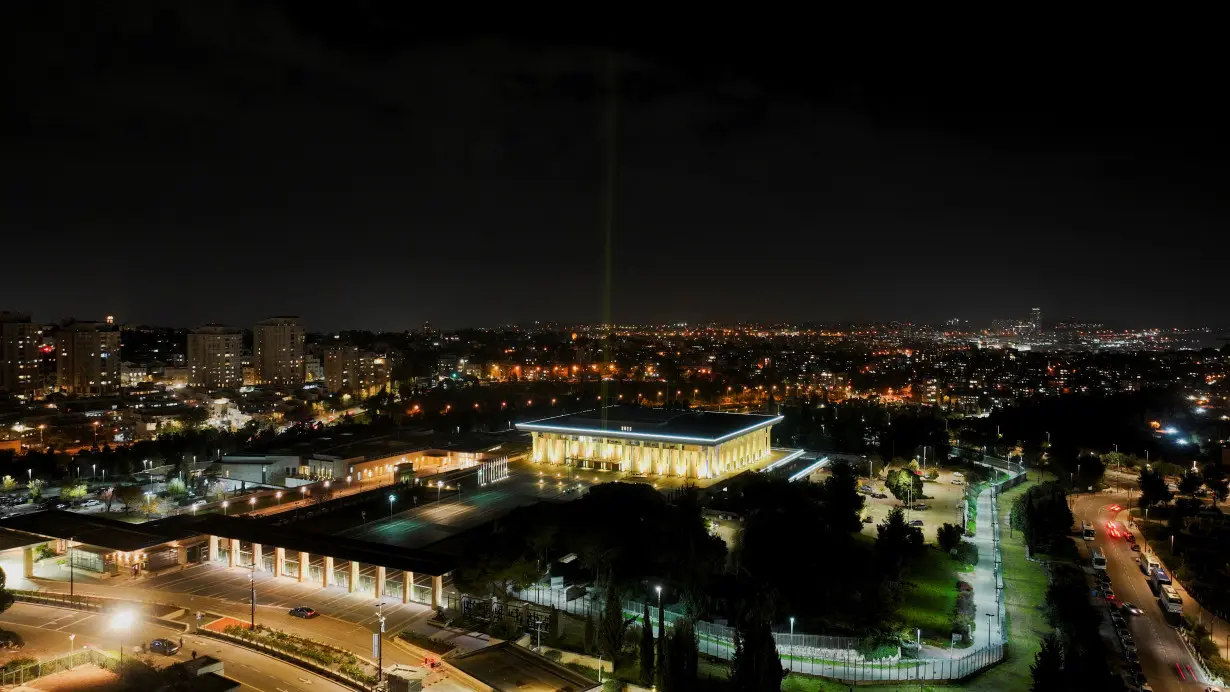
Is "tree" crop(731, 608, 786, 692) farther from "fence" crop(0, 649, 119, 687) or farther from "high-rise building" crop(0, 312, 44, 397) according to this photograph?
"high-rise building" crop(0, 312, 44, 397)

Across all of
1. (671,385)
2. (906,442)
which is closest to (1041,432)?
(906,442)

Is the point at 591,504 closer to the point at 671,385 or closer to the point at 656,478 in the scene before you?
the point at 656,478

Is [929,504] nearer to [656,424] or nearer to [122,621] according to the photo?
[656,424]

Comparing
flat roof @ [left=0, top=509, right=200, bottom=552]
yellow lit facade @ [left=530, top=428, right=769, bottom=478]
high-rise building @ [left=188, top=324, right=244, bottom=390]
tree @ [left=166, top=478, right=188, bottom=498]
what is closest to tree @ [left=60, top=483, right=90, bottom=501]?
tree @ [left=166, top=478, right=188, bottom=498]

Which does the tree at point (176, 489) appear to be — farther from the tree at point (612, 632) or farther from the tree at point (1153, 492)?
the tree at point (1153, 492)

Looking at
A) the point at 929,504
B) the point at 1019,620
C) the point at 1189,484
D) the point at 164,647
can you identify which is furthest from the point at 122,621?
the point at 1189,484
